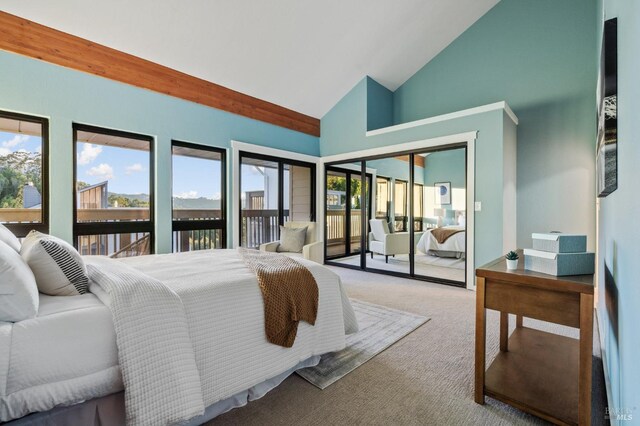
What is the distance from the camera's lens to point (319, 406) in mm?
1641

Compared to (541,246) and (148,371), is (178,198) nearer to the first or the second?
(148,371)

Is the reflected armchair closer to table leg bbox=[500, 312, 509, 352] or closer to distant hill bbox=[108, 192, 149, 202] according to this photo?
distant hill bbox=[108, 192, 149, 202]

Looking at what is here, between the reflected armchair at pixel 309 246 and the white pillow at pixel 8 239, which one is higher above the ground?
the white pillow at pixel 8 239

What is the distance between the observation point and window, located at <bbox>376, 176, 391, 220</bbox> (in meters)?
5.07

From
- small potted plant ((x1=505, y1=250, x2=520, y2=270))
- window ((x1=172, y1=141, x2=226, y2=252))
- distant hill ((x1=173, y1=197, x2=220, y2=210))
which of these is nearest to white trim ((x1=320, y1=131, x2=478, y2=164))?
window ((x1=172, y1=141, x2=226, y2=252))

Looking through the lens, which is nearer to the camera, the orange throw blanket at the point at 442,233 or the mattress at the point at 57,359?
the mattress at the point at 57,359

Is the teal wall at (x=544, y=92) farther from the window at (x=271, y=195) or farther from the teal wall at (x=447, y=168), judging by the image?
the window at (x=271, y=195)

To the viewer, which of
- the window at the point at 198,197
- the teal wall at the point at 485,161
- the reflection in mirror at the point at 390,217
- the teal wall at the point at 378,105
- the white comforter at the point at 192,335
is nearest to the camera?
the white comforter at the point at 192,335

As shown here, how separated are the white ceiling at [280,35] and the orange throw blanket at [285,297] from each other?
3017 millimetres

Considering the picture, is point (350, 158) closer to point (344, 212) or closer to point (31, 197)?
point (344, 212)

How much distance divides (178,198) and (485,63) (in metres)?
5.16

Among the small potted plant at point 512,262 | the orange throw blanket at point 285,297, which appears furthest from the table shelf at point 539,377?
the orange throw blanket at point 285,297

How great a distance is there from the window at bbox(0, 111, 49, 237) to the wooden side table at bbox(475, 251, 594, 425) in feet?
13.4

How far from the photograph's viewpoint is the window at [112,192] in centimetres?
336
